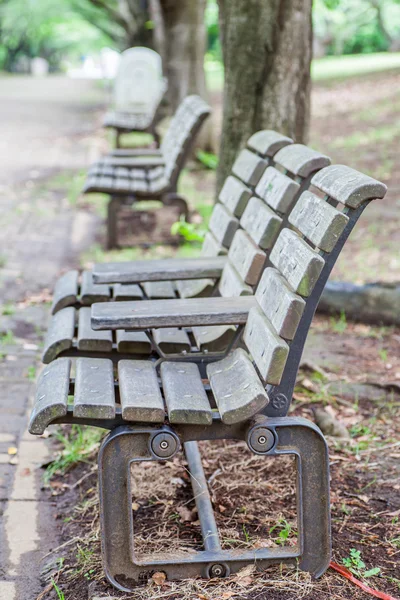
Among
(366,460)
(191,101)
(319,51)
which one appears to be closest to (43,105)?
(191,101)

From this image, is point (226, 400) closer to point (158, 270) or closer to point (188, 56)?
point (158, 270)

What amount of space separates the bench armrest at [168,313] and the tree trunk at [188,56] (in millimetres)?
8373

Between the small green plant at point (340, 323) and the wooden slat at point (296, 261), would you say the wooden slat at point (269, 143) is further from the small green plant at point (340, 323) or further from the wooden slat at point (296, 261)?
the small green plant at point (340, 323)

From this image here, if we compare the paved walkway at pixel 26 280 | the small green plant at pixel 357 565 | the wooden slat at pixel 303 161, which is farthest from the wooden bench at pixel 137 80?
the small green plant at pixel 357 565

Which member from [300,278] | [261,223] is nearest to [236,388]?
[300,278]

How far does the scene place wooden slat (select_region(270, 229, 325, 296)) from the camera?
2.48 metres

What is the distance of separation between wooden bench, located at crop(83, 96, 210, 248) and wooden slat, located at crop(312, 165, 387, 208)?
3820 millimetres

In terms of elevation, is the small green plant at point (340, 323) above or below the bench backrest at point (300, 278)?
below

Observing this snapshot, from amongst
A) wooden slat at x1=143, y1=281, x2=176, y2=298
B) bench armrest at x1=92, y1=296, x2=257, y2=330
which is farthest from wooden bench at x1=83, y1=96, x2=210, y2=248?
bench armrest at x1=92, y1=296, x2=257, y2=330

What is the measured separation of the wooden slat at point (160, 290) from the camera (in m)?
3.76

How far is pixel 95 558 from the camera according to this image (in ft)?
9.17

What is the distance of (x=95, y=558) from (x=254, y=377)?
0.84 meters

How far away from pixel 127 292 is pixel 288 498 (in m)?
1.19

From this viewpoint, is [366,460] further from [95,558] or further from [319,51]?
[319,51]
